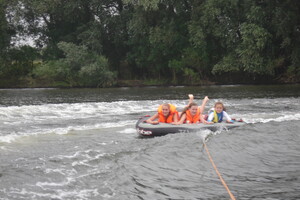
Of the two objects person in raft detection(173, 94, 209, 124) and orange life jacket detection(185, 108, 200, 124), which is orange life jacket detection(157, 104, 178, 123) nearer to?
person in raft detection(173, 94, 209, 124)

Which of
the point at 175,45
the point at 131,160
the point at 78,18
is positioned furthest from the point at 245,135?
the point at 78,18

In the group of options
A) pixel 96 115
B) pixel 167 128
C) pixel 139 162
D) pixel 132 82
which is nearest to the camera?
pixel 139 162

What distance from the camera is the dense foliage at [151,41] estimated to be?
2969 centimetres

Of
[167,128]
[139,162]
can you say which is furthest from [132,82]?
[139,162]

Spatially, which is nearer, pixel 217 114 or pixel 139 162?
pixel 139 162

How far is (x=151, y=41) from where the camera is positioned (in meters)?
33.5

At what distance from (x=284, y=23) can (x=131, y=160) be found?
2360 cm

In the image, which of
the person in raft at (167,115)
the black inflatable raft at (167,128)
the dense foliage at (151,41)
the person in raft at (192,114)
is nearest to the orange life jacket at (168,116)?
the person in raft at (167,115)

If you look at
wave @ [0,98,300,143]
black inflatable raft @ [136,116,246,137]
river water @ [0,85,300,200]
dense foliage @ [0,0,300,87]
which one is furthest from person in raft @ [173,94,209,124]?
dense foliage @ [0,0,300,87]

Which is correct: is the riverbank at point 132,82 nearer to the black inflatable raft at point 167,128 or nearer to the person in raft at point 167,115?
the person in raft at point 167,115

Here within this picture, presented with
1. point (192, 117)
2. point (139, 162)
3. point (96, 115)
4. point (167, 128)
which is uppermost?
point (192, 117)

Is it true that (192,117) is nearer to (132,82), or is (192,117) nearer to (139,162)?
(139,162)

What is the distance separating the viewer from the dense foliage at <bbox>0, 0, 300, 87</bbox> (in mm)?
29688

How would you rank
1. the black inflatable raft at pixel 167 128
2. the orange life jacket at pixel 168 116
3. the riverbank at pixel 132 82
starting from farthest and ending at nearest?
the riverbank at pixel 132 82 < the orange life jacket at pixel 168 116 < the black inflatable raft at pixel 167 128
